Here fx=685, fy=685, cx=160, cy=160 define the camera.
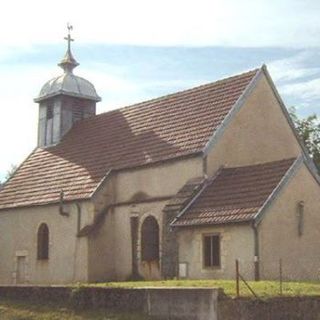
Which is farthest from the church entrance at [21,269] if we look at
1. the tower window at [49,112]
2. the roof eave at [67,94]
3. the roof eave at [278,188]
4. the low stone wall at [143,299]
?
the roof eave at [278,188]

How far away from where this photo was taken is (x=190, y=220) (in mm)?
24047

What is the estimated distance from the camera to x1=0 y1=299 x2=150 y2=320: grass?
1757cm

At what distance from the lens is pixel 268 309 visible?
632 inches

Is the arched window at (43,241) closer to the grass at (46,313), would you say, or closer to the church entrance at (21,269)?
the church entrance at (21,269)

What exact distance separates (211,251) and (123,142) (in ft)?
29.5

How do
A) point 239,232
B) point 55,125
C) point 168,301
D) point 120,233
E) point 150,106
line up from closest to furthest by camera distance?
point 168,301, point 239,232, point 120,233, point 150,106, point 55,125

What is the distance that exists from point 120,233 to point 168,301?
1181cm

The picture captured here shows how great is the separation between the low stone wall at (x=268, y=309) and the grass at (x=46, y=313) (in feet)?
7.50

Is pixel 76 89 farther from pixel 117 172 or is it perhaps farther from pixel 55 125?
pixel 117 172

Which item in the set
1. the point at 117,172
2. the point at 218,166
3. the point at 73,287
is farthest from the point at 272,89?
the point at 73,287

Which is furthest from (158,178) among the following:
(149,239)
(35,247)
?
(35,247)

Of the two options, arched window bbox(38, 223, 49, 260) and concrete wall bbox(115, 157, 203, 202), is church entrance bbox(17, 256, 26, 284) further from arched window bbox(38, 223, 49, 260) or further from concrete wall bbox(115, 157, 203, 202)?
concrete wall bbox(115, 157, 203, 202)

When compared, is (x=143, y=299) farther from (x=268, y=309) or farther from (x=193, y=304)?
(x=268, y=309)

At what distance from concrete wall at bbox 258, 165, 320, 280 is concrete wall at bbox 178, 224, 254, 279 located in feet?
1.51
